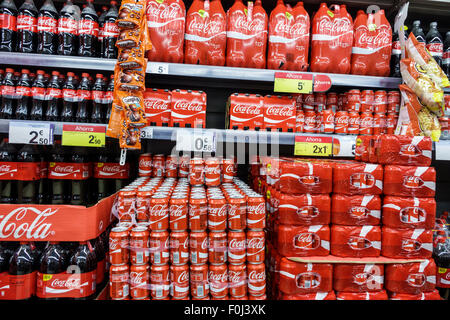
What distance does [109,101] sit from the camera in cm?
172

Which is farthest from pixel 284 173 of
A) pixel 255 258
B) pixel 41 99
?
pixel 41 99

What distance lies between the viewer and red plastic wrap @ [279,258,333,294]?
126 cm

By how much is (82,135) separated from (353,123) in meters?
1.77

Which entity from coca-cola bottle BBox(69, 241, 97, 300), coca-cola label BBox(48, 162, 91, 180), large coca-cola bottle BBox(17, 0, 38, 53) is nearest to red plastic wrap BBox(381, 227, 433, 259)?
coca-cola bottle BBox(69, 241, 97, 300)

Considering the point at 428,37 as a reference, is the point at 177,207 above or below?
below

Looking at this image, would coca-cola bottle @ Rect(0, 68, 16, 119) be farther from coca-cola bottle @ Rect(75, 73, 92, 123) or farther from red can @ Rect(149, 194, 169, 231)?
red can @ Rect(149, 194, 169, 231)

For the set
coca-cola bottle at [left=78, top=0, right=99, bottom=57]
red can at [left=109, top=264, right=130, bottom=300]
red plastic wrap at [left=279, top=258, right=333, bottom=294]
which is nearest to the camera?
red can at [left=109, top=264, right=130, bottom=300]

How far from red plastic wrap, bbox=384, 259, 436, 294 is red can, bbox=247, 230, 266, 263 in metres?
0.70

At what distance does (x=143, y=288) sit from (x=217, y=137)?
2.97 feet

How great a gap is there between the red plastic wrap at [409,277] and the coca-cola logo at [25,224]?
171 centimetres

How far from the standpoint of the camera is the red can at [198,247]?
1.18m

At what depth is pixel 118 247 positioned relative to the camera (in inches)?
45.2

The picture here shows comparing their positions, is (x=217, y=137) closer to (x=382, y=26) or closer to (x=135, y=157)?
(x=135, y=157)
